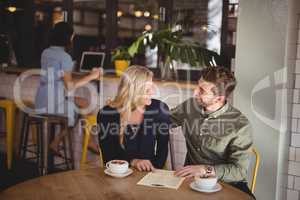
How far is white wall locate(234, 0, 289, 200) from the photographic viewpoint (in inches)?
119

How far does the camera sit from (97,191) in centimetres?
190

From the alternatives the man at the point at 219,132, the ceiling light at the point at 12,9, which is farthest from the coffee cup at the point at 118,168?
the ceiling light at the point at 12,9

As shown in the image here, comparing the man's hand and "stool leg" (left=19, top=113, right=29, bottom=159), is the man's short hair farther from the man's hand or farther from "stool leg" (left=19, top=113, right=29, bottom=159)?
"stool leg" (left=19, top=113, right=29, bottom=159)

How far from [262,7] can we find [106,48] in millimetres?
2201

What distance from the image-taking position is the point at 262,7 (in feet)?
10.1

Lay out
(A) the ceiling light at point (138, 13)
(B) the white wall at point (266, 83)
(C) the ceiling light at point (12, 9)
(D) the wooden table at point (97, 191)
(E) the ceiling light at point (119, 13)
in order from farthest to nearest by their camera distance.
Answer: (C) the ceiling light at point (12, 9), (A) the ceiling light at point (138, 13), (E) the ceiling light at point (119, 13), (B) the white wall at point (266, 83), (D) the wooden table at point (97, 191)

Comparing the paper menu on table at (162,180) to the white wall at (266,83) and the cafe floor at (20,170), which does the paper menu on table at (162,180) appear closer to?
the white wall at (266,83)

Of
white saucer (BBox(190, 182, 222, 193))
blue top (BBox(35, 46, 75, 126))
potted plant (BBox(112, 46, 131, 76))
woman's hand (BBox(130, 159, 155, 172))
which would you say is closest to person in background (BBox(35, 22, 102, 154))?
blue top (BBox(35, 46, 75, 126))

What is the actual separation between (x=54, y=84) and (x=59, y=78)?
90mm

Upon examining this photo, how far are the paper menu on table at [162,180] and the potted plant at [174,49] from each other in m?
1.73

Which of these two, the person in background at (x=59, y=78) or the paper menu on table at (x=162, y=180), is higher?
the person in background at (x=59, y=78)

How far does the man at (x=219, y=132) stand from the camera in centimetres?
234

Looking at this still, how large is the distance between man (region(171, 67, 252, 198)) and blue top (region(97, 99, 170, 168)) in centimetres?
18

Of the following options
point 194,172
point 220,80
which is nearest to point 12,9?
point 220,80
